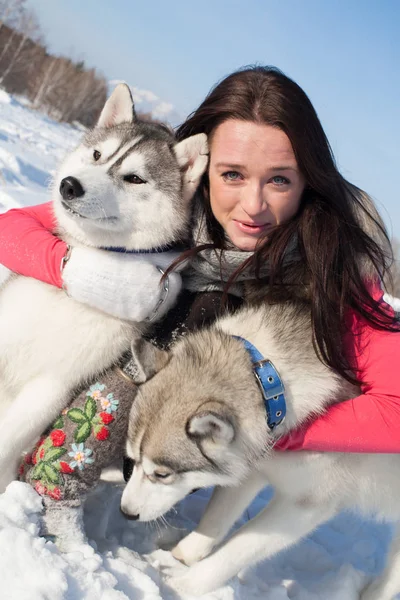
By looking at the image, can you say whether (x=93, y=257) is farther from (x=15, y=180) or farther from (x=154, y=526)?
(x=15, y=180)

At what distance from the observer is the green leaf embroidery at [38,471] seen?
2.45 meters

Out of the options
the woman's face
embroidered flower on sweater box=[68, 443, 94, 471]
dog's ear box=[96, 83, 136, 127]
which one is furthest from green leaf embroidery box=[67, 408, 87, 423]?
dog's ear box=[96, 83, 136, 127]

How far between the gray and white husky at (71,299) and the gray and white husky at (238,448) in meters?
0.34

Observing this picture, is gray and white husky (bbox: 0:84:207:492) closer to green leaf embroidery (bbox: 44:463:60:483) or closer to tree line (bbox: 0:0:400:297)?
green leaf embroidery (bbox: 44:463:60:483)

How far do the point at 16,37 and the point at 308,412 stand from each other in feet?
143

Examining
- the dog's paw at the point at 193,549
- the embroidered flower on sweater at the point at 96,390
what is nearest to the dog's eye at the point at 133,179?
the embroidered flower on sweater at the point at 96,390

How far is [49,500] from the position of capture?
2420 mm

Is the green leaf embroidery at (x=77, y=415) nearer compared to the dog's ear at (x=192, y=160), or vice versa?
the green leaf embroidery at (x=77, y=415)

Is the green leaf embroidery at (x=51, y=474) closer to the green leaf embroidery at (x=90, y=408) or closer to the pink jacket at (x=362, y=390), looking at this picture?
the green leaf embroidery at (x=90, y=408)

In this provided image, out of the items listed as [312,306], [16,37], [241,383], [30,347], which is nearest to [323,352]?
[312,306]

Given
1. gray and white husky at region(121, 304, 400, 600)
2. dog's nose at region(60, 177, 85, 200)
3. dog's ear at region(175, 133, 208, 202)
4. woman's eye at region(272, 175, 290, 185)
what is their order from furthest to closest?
dog's ear at region(175, 133, 208, 202)
woman's eye at region(272, 175, 290, 185)
dog's nose at region(60, 177, 85, 200)
gray and white husky at region(121, 304, 400, 600)

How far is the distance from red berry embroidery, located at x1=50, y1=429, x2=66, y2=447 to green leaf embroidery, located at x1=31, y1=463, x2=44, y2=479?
0.36 ft

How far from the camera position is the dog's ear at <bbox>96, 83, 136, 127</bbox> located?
293cm

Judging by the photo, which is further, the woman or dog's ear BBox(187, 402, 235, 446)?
the woman
